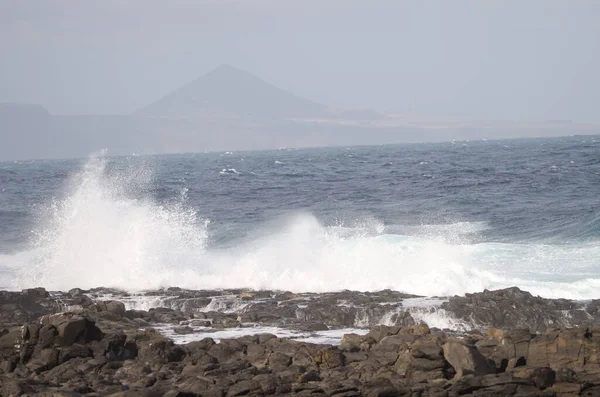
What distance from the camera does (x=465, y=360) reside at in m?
12.2

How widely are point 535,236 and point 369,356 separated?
17406 mm

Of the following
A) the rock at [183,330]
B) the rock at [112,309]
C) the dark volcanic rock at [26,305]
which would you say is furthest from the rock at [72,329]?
the dark volcanic rock at [26,305]

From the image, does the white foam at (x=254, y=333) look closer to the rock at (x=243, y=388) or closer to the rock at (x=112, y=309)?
the rock at (x=112, y=309)

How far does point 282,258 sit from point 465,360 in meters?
15.7

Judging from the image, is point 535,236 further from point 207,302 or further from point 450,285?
point 207,302

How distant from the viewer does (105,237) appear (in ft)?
95.0

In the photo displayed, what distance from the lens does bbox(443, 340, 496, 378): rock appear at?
1212 cm

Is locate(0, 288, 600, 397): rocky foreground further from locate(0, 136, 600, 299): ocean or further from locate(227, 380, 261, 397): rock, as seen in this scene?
locate(0, 136, 600, 299): ocean

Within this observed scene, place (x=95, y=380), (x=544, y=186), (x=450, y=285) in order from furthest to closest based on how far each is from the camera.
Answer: (x=544, y=186)
(x=450, y=285)
(x=95, y=380)

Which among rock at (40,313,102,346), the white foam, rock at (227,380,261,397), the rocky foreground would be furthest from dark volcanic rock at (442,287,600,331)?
rock at (40,313,102,346)

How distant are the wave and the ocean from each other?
52 mm

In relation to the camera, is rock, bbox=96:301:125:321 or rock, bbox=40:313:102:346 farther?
rock, bbox=96:301:125:321

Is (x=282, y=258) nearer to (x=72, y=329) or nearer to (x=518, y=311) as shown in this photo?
(x=518, y=311)

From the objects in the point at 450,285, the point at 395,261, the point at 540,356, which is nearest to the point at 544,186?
the point at 395,261
